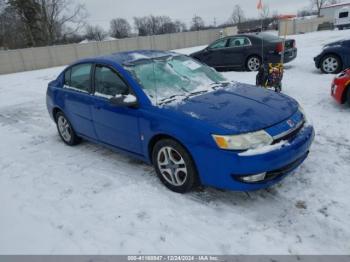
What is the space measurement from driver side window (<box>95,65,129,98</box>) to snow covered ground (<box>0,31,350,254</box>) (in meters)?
1.05

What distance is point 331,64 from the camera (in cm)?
914

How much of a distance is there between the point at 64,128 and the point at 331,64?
7668mm

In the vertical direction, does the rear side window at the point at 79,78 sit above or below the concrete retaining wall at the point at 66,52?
above

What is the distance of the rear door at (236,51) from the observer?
11.3m

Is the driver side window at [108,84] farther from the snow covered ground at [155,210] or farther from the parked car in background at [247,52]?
the parked car in background at [247,52]

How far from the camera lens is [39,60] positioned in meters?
24.9

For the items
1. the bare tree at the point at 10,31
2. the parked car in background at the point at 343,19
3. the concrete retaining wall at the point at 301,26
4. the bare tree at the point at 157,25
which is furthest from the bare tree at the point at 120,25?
the parked car in background at the point at 343,19

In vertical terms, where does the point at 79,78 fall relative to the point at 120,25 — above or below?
below

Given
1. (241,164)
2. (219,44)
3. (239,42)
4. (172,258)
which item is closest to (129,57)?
(241,164)

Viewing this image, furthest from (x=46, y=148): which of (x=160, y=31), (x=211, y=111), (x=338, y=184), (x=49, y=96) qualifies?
(x=160, y=31)

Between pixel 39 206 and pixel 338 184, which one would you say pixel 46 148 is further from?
pixel 338 184

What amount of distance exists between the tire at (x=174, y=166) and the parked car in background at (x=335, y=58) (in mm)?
7515

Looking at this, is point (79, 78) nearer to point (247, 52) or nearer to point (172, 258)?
point (172, 258)

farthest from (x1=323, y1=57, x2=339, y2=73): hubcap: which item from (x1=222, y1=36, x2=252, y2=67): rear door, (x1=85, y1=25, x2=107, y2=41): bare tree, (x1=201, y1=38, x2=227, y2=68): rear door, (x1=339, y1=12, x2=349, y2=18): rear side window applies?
(x1=85, y1=25, x2=107, y2=41): bare tree
